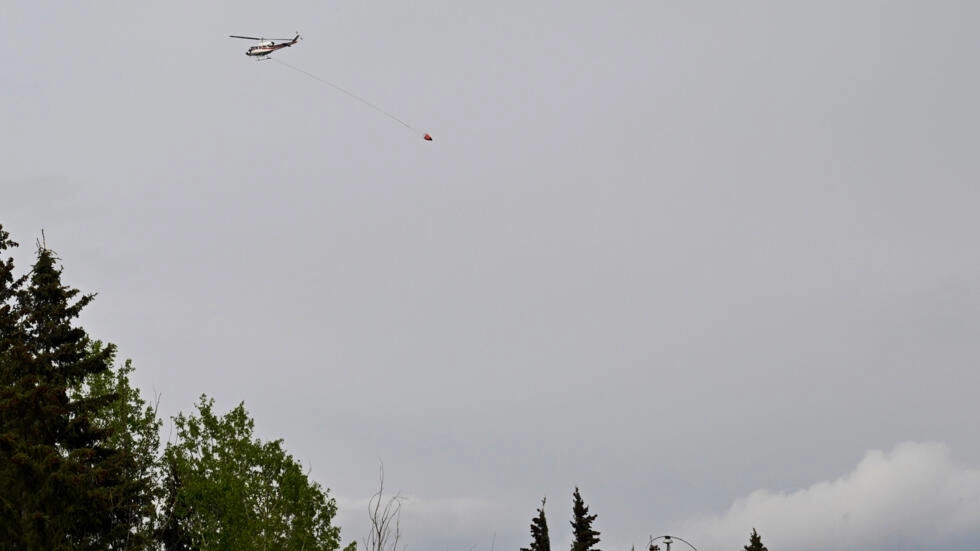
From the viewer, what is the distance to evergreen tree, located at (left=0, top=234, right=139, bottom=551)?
1425 inches

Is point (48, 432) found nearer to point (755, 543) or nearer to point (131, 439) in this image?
point (131, 439)

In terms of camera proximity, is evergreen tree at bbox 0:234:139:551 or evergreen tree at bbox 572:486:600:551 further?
evergreen tree at bbox 572:486:600:551

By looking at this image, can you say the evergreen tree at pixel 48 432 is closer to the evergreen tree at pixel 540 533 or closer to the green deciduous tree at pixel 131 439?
the green deciduous tree at pixel 131 439

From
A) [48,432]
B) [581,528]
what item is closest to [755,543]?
[581,528]

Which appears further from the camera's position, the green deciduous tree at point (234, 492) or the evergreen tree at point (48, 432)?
the green deciduous tree at point (234, 492)

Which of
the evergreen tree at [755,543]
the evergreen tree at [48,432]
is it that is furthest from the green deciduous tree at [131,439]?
the evergreen tree at [755,543]

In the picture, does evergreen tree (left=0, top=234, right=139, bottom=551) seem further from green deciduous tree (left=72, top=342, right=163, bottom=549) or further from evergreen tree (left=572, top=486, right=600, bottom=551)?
evergreen tree (left=572, top=486, right=600, bottom=551)

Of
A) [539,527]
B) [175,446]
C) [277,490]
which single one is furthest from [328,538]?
[539,527]

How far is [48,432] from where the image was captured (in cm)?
3847

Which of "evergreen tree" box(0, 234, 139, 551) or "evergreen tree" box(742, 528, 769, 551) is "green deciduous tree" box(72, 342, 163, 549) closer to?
"evergreen tree" box(0, 234, 139, 551)

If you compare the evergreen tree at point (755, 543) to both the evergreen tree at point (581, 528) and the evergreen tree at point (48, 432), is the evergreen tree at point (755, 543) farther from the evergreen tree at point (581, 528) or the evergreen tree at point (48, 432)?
the evergreen tree at point (48, 432)

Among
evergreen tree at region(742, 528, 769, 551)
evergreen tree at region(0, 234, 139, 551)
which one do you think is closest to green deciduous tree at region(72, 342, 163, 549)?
evergreen tree at region(0, 234, 139, 551)

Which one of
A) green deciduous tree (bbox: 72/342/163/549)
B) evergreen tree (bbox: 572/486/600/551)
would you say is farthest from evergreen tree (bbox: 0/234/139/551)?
evergreen tree (bbox: 572/486/600/551)

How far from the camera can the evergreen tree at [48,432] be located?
3619 cm
